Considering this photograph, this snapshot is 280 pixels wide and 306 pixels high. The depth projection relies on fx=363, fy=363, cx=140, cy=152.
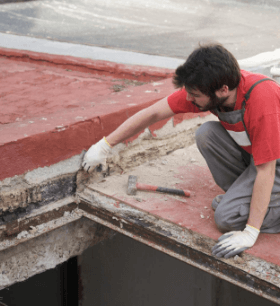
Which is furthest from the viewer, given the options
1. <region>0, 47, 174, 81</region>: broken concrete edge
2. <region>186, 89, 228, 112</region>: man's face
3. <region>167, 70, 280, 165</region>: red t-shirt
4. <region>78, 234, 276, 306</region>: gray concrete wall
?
<region>0, 47, 174, 81</region>: broken concrete edge

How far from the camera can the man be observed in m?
1.51

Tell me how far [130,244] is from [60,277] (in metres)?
0.67

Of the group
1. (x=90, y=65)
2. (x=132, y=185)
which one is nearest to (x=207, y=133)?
(x=132, y=185)

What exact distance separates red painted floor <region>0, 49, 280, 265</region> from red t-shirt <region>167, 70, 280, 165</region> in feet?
1.40

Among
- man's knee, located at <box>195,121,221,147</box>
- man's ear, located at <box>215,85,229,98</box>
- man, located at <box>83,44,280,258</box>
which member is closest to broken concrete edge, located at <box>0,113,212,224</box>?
man, located at <box>83,44,280,258</box>

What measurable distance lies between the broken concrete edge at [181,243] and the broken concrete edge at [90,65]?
5.09 ft

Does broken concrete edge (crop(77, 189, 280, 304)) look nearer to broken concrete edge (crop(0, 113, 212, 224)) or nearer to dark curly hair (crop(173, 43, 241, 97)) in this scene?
broken concrete edge (crop(0, 113, 212, 224))

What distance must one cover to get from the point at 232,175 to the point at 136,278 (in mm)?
1659

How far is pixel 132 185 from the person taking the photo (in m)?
2.06

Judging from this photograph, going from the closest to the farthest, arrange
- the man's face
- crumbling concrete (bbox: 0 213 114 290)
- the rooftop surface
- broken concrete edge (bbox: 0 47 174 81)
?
the man's face, the rooftop surface, crumbling concrete (bbox: 0 213 114 290), broken concrete edge (bbox: 0 47 174 81)

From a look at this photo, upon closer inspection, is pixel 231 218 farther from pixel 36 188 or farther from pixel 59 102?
pixel 59 102

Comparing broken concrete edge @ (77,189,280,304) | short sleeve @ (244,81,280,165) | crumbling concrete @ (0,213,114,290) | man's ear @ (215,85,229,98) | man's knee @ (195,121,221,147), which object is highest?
man's ear @ (215,85,229,98)

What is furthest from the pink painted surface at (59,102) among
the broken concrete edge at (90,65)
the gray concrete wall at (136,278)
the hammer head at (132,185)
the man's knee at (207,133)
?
the gray concrete wall at (136,278)

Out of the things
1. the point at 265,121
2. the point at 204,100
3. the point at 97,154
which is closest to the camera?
the point at 265,121
